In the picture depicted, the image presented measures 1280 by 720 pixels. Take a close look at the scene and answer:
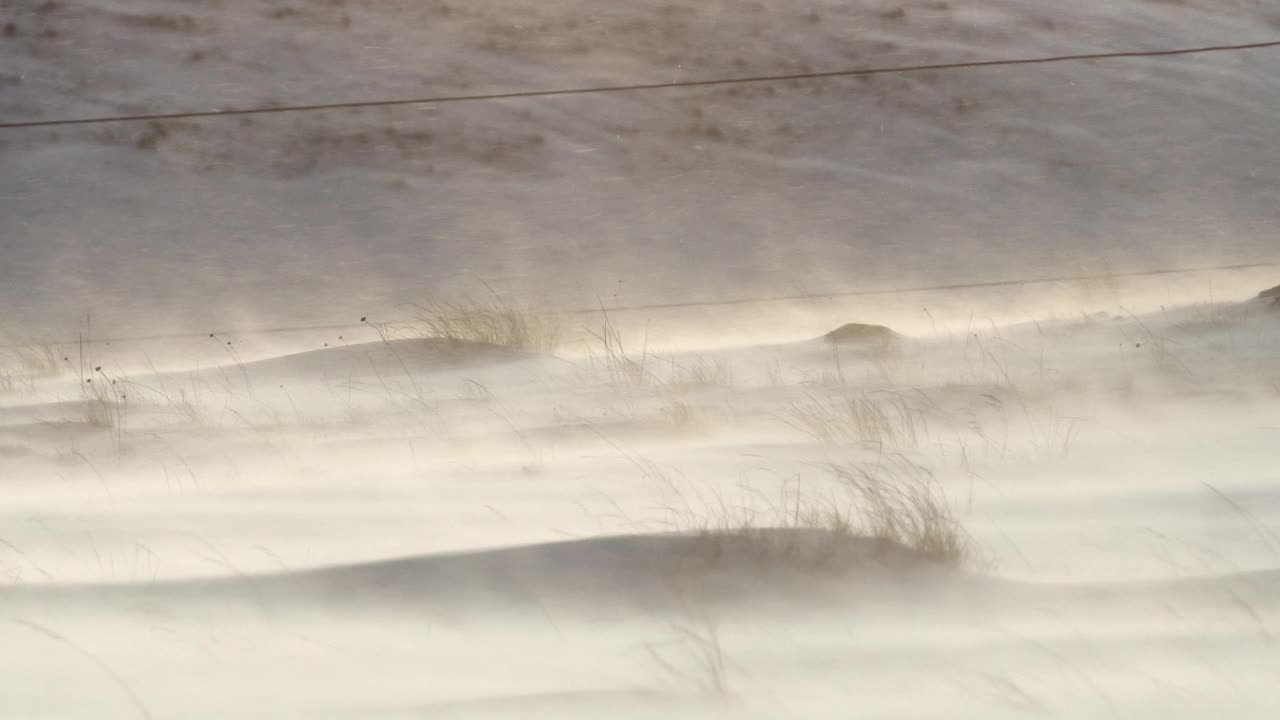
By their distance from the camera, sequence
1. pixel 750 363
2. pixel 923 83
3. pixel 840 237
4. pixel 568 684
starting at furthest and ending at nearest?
1. pixel 923 83
2. pixel 840 237
3. pixel 750 363
4. pixel 568 684

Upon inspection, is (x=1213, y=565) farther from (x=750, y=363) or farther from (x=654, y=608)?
(x=750, y=363)

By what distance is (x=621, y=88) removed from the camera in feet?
24.7

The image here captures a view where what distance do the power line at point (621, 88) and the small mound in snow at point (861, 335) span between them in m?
2.66

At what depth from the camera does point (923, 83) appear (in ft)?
24.6

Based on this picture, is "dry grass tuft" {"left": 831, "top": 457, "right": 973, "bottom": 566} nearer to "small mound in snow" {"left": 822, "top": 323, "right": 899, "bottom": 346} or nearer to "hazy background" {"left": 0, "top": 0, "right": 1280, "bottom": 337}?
"small mound in snow" {"left": 822, "top": 323, "right": 899, "bottom": 346}

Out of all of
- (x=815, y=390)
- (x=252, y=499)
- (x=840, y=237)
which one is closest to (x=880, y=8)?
(x=840, y=237)

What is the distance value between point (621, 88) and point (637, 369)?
3.44 meters

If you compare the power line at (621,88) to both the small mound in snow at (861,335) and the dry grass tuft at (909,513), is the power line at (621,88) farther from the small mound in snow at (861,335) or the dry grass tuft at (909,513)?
the dry grass tuft at (909,513)

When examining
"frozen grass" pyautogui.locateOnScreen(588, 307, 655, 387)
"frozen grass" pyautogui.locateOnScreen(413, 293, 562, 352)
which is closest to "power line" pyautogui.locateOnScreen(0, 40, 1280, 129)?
"frozen grass" pyautogui.locateOnScreen(413, 293, 562, 352)

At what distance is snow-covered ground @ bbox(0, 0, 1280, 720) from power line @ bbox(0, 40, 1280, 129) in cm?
6

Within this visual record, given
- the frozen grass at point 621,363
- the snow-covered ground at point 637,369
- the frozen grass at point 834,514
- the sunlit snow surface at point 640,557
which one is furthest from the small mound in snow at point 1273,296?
the frozen grass at point 834,514

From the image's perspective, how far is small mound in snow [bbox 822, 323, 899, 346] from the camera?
5.06m

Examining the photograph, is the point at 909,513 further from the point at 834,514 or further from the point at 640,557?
the point at 640,557

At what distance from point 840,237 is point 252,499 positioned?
437 centimetres
